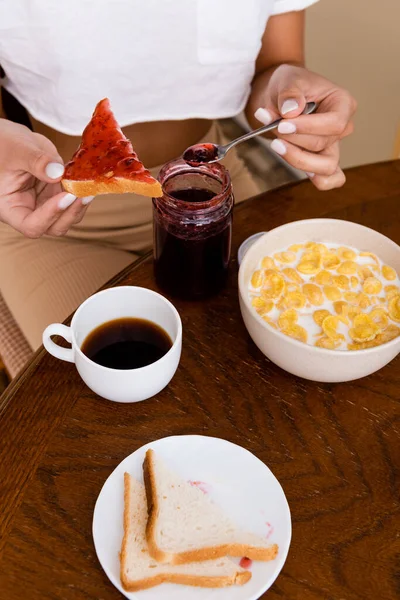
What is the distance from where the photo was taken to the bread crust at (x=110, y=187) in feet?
2.83

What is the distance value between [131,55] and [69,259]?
0.42 meters

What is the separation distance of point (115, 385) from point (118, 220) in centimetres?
65

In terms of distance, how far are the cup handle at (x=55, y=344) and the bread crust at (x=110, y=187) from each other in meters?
0.20

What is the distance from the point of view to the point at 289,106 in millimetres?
1000

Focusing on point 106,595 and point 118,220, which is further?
point 118,220

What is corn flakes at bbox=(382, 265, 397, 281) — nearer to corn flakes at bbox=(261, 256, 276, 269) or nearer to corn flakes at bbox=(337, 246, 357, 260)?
corn flakes at bbox=(337, 246, 357, 260)

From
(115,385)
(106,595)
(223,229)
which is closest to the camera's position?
(106,595)

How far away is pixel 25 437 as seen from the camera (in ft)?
2.60

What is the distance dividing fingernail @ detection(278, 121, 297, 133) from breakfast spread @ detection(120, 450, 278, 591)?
0.55m

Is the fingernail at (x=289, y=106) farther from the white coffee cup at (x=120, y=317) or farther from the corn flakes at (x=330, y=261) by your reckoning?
the white coffee cup at (x=120, y=317)

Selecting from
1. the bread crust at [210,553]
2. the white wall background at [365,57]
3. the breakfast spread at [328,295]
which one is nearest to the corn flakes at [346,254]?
the breakfast spread at [328,295]

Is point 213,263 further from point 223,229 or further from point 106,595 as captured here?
point 106,595

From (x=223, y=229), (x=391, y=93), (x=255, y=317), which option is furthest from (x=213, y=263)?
(x=391, y=93)

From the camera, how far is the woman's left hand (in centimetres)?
101
